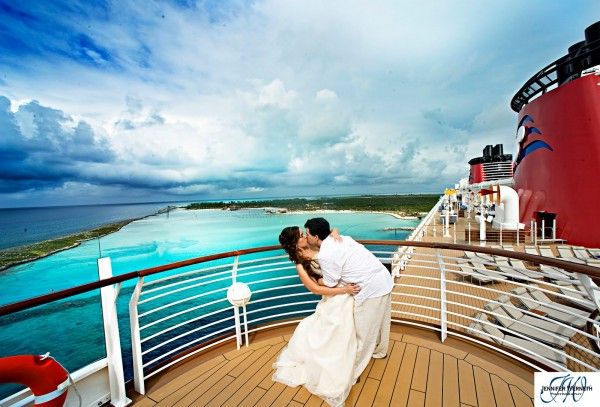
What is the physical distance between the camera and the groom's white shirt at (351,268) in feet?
5.81

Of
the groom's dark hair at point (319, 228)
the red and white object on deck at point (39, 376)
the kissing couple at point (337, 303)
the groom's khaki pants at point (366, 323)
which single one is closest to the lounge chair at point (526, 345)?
the groom's khaki pants at point (366, 323)

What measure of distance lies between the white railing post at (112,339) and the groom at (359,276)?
4.32 ft

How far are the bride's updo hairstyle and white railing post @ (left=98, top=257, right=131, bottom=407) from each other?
1.11 metres

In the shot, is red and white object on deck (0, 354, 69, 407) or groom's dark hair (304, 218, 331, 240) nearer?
red and white object on deck (0, 354, 69, 407)

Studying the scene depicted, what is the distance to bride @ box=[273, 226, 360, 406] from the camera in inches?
70.5

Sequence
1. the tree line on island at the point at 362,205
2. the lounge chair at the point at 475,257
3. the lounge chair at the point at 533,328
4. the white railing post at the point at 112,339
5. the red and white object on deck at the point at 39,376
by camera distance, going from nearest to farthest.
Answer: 1. the red and white object on deck at the point at 39,376
2. the white railing post at the point at 112,339
3. the lounge chair at the point at 475,257
4. the lounge chair at the point at 533,328
5. the tree line on island at the point at 362,205

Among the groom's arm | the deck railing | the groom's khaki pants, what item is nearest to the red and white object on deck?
the deck railing

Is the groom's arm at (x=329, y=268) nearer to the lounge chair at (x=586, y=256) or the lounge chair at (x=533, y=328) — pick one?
the lounge chair at (x=533, y=328)

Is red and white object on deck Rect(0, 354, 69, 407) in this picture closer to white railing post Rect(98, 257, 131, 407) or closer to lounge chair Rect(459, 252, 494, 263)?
white railing post Rect(98, 257, 131, 407)

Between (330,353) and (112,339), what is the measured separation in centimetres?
144

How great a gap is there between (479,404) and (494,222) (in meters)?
11.1

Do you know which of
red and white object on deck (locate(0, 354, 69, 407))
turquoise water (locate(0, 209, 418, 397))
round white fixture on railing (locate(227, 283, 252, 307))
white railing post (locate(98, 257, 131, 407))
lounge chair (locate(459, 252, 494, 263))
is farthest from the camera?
turquoise water (locate(0, 209, 418, 397))

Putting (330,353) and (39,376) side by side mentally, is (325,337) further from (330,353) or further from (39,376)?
(39,376)

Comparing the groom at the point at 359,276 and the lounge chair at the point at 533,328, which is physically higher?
the groom at the point at 359,276
